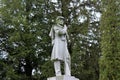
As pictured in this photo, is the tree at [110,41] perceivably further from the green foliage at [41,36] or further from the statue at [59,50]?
the statue at [59,50]

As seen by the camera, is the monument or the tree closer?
the monument

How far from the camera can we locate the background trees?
21.4 metres

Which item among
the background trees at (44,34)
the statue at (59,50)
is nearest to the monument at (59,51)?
the statue at (59,50)

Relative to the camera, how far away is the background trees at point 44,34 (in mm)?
21427

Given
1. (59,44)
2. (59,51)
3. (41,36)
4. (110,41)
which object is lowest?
(59,51)

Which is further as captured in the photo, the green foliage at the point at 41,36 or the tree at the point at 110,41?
the green foliage at the point at 41,36

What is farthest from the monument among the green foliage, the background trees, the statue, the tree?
the green foliage

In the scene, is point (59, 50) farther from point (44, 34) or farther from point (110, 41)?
point (44, 34)

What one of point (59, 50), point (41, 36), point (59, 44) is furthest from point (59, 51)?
point (41, 36)

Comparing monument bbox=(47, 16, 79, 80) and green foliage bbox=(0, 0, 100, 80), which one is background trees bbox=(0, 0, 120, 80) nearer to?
green foliage bbox=(0, 0, 100, 80)

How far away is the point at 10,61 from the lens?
73.2 ft

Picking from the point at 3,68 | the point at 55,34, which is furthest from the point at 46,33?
the point at 55,34

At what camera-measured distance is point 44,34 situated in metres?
22.6

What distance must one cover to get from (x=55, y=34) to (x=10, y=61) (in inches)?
453
